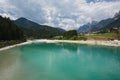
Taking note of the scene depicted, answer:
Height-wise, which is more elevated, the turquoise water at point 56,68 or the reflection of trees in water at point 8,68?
the reflection of trees in water at point 8,68

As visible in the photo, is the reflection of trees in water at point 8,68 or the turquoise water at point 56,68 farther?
the turquoise water at point 56,68

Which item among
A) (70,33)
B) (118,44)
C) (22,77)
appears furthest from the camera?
(70,33)

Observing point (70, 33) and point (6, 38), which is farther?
point (70, 33)

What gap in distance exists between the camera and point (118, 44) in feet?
312

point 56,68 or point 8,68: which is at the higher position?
point 8,68

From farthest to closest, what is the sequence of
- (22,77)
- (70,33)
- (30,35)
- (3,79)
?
1. (30,35)
2. (70,33)
3. (22,77)
4. (3,79)

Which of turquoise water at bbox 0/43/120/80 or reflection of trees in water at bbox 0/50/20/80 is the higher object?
reflection of trees in water at bbox 0/50/20/80

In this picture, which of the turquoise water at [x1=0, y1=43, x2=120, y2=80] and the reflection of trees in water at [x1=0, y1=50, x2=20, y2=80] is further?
the turquoise water at [x1=0, y1=43, x2=120, y2=80]

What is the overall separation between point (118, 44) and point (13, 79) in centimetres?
8086

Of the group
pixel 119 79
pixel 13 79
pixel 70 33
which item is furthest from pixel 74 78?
pixel 70 33

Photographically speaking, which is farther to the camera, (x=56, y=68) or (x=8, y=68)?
(x=56, y=68)

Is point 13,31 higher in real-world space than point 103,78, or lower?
higher

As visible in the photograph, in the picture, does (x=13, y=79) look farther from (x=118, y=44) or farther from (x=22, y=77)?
(x=118, y=44)

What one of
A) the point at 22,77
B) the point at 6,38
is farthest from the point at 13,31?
the point at 22,77
